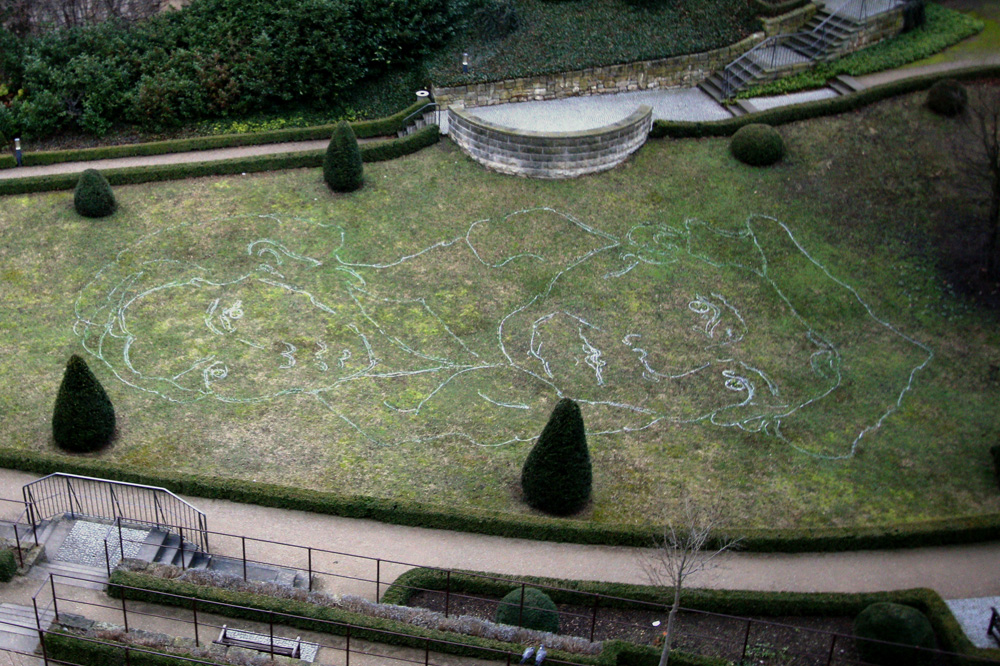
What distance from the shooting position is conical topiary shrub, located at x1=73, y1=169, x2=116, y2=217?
3173 cm

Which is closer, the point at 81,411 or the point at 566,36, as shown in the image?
the point at 81,411

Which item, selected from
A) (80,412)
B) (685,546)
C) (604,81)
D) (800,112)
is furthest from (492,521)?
(604,81)

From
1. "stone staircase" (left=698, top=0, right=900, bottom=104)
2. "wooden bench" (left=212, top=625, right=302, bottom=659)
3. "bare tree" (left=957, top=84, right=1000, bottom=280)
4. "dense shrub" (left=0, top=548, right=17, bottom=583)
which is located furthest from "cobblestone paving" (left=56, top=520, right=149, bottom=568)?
"stone staircase" (left=698, top=0, right=900, bottom=104)

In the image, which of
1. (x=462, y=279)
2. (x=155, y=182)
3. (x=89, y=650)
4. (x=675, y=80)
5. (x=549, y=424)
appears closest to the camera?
(x=89, y=650)

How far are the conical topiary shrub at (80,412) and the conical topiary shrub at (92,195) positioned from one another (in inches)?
336

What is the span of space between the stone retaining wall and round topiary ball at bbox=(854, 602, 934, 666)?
2181cm

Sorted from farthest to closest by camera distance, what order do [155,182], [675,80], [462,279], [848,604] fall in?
[675,80] < [155,182] < [462,279] < [848,604]

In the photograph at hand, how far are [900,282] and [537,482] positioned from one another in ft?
43.7

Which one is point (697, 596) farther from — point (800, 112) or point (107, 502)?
point (800, 112)

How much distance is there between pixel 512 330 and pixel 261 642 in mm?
11770

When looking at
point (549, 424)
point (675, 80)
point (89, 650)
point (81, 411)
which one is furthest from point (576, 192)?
point (89, 650)

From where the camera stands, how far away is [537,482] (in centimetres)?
2378

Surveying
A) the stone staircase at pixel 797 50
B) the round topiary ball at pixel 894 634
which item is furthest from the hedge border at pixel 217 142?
the round topiary ball at pixel 894 634

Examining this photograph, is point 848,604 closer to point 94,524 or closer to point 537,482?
point 537,482
